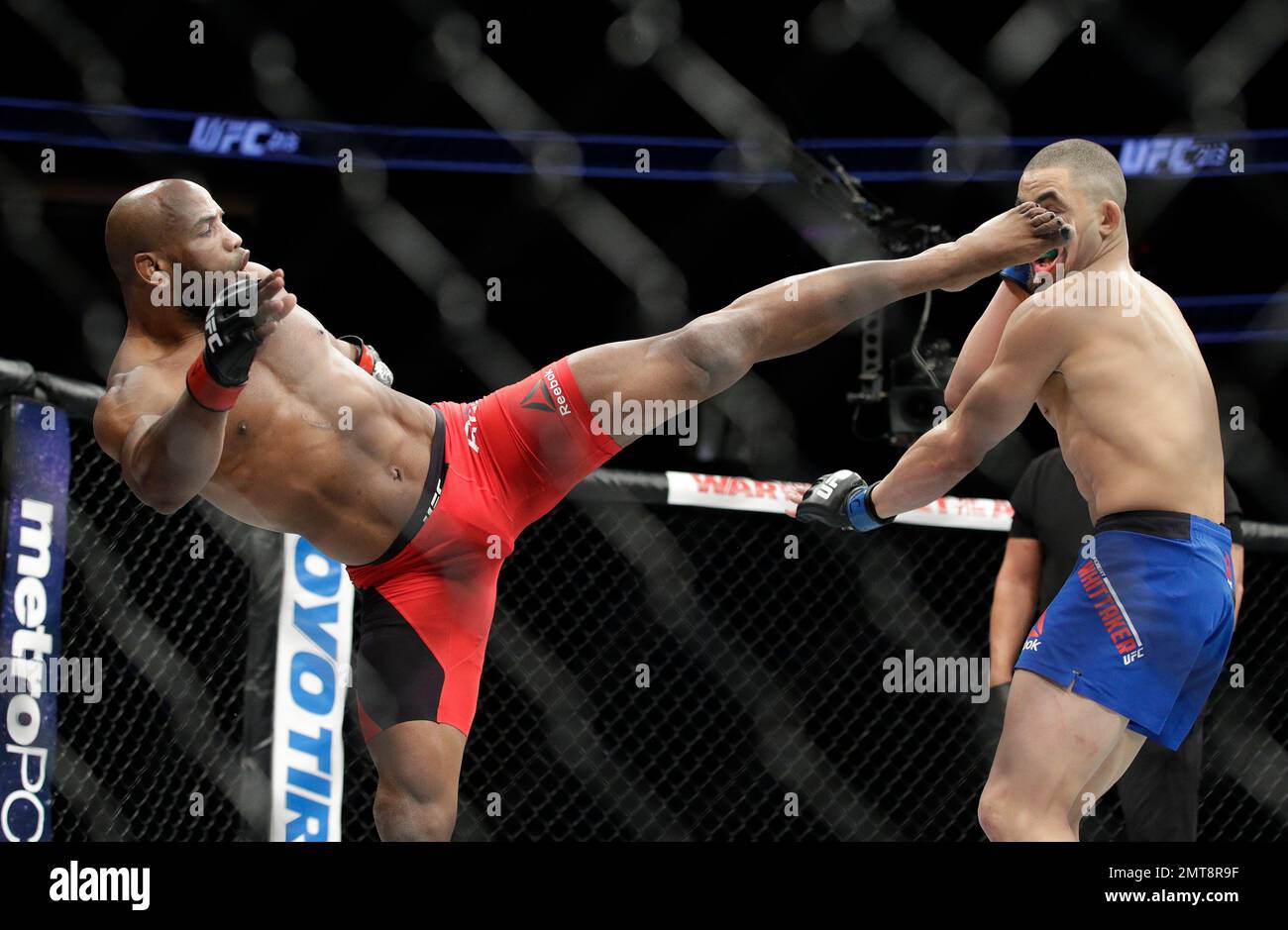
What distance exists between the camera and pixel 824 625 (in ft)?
14.0

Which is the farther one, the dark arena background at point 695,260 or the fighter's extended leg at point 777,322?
the dark arena background at point 695,260

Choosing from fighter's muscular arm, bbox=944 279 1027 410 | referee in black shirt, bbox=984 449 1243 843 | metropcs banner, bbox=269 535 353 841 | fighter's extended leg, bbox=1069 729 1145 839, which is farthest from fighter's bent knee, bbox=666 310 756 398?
referee in black shirt, bbox=984 449 1243 843

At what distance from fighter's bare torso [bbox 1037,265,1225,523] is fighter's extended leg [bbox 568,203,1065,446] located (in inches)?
5.3

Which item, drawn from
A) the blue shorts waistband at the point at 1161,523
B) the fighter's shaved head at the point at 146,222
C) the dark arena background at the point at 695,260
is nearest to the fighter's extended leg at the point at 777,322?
the blue shorts waistband at the point at 1161,523

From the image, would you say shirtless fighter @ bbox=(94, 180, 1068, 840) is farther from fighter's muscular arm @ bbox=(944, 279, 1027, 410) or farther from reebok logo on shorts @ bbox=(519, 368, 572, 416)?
fighter's muscular arm @ bbox=(944, 279, 1027, 410)

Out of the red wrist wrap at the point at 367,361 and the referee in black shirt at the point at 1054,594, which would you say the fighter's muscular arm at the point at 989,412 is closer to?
the referee in black shirt at the point at 1054,594

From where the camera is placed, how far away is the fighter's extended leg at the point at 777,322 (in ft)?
6.60

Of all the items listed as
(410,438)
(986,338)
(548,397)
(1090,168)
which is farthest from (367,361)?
(1090,168)

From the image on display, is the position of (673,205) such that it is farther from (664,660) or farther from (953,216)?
(664,660)

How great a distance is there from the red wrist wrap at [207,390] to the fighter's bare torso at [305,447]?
0.24 meters

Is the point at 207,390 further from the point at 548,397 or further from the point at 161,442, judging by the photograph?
the point at 548,397

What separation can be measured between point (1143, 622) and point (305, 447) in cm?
123

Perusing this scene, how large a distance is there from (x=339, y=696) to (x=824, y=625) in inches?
76.3

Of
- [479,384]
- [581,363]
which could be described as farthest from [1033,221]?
[479,384]
